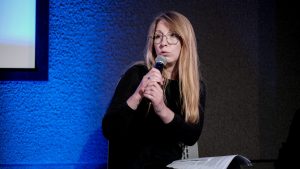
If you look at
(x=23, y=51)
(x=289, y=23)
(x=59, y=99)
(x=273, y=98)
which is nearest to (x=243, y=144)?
(x=273, y=98)

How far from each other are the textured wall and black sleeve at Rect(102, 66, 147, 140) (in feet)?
2.11

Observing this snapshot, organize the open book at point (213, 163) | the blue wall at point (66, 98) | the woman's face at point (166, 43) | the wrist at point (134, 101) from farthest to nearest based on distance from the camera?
the blue wall at point (66, 98)
the woman's face at point (166, 43)
the wrist at point (134, 101)
the open book at point (213, 163)

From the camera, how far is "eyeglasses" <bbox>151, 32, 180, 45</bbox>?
1318 millimetres

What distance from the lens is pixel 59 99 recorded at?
188cm

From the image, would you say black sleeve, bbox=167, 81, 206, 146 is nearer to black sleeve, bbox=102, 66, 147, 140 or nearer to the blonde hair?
the blonde hair

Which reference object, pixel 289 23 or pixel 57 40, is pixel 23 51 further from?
pixel 289 23

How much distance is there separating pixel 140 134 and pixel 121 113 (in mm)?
152

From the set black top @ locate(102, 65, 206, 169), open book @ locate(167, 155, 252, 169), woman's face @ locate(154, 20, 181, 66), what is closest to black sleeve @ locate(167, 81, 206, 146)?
black top @ locate(102, 65, 206, 169)

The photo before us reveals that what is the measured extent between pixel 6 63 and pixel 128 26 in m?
0.66

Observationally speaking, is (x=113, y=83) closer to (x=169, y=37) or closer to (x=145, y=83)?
(x=169, y=37)

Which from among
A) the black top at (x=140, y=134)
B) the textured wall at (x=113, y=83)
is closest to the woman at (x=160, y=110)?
the black top at (x=140, y=134)

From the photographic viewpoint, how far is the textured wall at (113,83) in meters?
1.88

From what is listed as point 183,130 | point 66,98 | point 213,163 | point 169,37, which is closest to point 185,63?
point 169,37

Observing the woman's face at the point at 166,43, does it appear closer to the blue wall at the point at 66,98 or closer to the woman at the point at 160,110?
the woman at the point at 160,110
